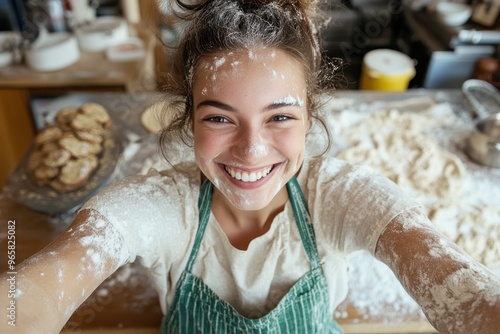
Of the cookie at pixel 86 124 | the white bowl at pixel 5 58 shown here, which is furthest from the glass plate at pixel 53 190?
the white bowl at pixel 5 58

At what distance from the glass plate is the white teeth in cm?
73

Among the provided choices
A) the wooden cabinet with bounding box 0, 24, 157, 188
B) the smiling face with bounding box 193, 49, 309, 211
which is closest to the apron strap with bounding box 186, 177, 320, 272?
the smiling face with bounding box 193, 49, 309, 211

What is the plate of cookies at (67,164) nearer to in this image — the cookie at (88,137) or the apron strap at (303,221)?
the cookie at (88,137)

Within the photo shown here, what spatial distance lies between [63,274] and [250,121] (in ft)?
1.44

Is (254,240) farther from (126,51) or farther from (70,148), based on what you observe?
(126,51)

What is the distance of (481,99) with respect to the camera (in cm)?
183

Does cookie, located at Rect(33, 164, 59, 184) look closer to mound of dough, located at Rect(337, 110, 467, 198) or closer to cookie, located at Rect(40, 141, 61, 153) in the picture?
cookie, located at Rect(40, 141, 61, 153)

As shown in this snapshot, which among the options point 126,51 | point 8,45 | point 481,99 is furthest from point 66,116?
point 481,99

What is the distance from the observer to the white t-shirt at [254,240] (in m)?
0.85

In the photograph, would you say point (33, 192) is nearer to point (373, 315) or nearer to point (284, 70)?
point (284, 70)

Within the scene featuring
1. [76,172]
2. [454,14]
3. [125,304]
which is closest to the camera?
[125,304]

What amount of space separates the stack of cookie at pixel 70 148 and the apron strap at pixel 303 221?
822 mm

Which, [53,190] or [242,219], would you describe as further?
[53,190]

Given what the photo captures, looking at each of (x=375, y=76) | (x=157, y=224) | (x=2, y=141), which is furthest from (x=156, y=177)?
(x=2, y=141)
